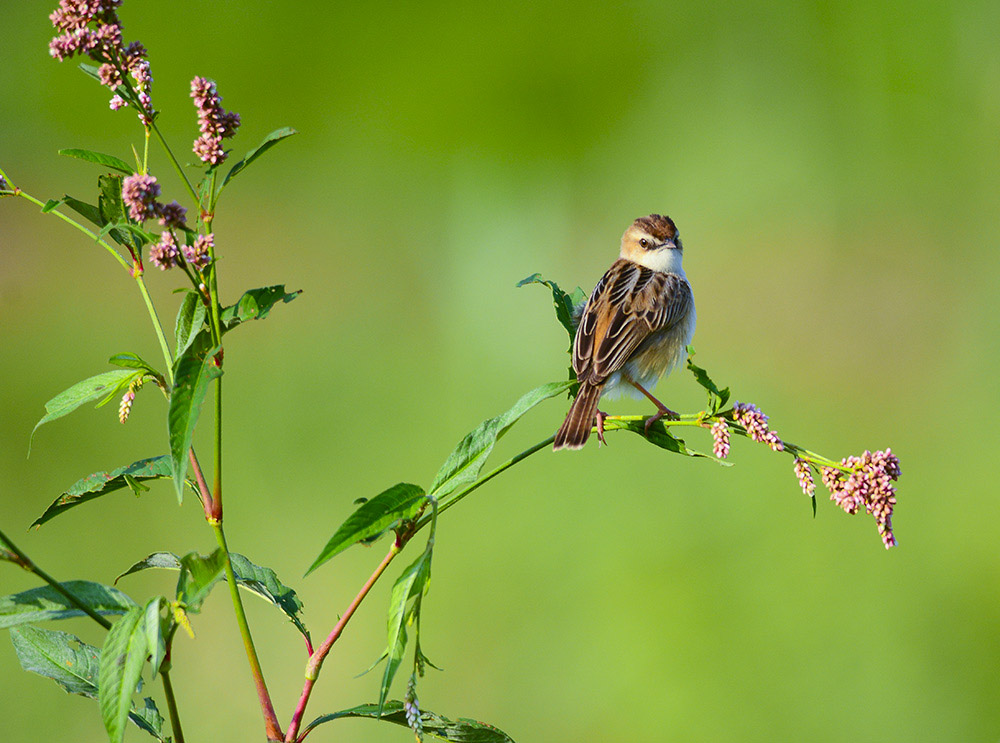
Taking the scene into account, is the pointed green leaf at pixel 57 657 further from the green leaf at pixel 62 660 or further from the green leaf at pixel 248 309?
the green leaf at pixel 248 309

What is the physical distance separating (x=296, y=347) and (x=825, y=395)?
3744mm

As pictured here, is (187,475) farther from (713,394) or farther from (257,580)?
(713,394)

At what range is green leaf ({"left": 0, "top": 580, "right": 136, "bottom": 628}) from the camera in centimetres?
74

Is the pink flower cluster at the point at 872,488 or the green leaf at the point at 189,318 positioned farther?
the pink flower cluster at the point at 872,488

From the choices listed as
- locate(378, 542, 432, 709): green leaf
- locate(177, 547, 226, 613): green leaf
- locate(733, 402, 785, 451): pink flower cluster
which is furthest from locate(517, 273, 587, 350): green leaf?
locate(177, 547, 226, 613): green leaf

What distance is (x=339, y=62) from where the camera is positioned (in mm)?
8133

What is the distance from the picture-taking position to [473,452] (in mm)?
899

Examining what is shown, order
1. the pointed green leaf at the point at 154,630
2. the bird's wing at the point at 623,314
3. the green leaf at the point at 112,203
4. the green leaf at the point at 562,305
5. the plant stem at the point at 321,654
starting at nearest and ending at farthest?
the pointed green leaf at the point at 154,630 < the plant stem at the point at 321,654 < the green leaf at the point at 112,203 < the green leaf at the point at 562,305 < the bird's wing at the point at 623,314

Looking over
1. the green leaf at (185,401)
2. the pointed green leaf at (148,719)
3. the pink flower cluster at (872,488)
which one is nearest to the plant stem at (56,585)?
the green leaf at (185,401)

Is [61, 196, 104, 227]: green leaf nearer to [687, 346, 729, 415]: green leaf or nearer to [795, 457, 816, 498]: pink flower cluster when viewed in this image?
[687, 346, 729, 415]: green leaf

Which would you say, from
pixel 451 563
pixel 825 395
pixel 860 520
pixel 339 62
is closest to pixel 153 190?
pixel 451 563

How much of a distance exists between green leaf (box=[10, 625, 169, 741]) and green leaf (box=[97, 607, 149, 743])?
27 centimetres

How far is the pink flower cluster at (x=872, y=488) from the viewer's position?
96 centimetres

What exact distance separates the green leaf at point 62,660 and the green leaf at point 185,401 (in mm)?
340
